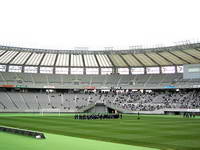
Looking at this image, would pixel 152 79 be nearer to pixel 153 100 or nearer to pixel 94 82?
pixel 153 100

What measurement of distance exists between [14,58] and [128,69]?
1415 inches

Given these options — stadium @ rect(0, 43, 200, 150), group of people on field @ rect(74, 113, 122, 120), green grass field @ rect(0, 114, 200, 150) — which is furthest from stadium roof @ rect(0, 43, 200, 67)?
green grass field @ rect(0, 114, 200, 150)

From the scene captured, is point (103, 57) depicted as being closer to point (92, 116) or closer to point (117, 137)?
point (92, 116)

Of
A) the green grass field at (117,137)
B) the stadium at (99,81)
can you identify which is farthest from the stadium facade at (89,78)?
the green grass field at (117,137)

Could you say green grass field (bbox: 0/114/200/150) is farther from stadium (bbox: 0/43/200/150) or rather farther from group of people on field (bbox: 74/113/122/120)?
stadium (bbox: 0/43/200/150)

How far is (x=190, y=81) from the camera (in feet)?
273

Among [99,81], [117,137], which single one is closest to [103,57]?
[99,81]

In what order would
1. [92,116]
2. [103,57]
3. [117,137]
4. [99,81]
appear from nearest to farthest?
[117,137]
[92,116]
[103,57]
[99,81]

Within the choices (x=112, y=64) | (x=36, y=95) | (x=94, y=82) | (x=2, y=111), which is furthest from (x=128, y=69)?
(x=2, y=111)

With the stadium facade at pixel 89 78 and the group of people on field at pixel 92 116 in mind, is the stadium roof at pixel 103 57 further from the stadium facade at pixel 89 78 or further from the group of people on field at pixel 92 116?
the group of people on field at pixel 92 116

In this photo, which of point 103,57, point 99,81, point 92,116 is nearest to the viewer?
point 92,116

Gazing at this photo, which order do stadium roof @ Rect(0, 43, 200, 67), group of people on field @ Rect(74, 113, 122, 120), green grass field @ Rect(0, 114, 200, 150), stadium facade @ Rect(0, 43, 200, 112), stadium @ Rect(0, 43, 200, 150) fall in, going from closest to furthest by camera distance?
green grass field @ Rect(0, 114, 200, 150) < group of people on field @ Rect(74, 113, 122, 120) < stadium roof @ Rect(0, 43, 200, 67) < stadium @ Rect(0, 43, 200, 150) < stadium facade @ Rect(0, 43, 200, 112)

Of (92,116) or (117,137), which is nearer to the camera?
(117,137)

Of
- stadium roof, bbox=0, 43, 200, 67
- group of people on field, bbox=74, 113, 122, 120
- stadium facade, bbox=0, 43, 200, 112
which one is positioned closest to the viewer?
group of people on field, bbox=74, 113, 122, 120
